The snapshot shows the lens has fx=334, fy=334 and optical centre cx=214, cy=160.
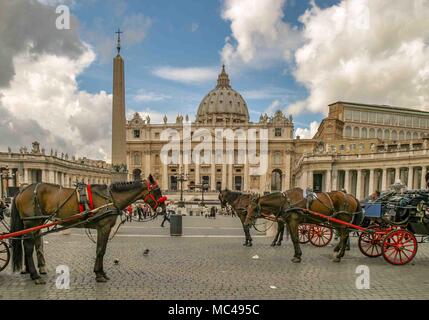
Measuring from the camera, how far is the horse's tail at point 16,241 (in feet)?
23.2

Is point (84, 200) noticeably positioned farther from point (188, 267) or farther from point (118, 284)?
point (188, 267)

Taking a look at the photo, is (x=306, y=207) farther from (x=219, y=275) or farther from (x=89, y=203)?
(x=89, y=203)

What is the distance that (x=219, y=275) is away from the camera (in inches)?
296

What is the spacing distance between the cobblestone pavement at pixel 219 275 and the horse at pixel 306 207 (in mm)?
857

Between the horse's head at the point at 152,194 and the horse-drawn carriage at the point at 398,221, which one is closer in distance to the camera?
the horse's head at the point at 152,194

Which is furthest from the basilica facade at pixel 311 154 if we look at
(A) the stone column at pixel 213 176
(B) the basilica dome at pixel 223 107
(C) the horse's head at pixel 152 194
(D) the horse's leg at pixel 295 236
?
(C) the horse's head at pixel 152 194

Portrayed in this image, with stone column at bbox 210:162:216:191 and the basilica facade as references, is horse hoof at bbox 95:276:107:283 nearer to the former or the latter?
the basilica facade

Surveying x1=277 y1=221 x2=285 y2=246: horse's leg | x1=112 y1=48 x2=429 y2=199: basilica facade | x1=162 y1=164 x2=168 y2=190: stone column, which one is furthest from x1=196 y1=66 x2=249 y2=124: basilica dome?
x1=277 y1=221 x2=285 y2=246: horse's leg

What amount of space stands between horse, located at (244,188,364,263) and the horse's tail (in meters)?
5.69

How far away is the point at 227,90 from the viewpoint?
417 feet

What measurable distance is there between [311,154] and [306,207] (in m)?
55.4

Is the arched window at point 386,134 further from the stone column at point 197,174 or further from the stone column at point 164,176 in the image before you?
the stone column at point 164,176

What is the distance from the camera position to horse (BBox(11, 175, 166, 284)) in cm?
699

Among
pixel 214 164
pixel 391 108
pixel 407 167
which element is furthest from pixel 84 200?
pixel 391 108
